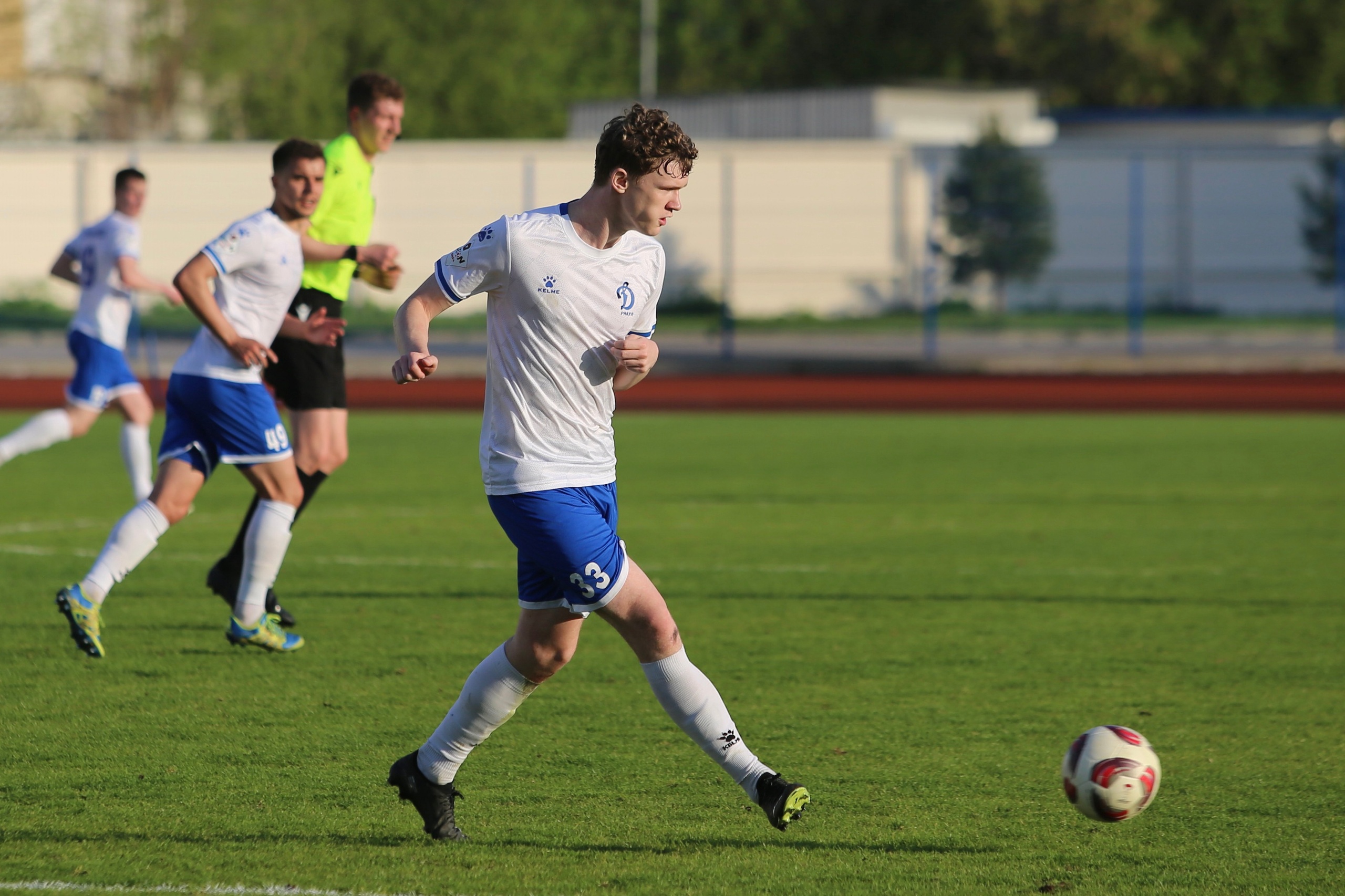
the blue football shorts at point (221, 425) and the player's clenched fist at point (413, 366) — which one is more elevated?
the player's clenched fist at point (413, 366)

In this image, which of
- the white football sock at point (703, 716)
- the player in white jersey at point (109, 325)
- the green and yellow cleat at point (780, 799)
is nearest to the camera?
the green and yellow cleat at point (780, 799)

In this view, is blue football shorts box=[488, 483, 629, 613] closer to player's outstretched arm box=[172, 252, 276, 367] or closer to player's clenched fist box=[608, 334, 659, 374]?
player's clenched fist box=[608, 334, 659, 374]

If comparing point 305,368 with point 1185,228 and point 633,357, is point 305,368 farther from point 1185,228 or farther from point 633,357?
point 1185,228

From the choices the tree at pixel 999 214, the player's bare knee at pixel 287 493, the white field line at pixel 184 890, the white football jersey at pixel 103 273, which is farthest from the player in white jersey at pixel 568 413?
the tree at pixel 999 214

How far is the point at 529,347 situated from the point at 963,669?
10.5 ft

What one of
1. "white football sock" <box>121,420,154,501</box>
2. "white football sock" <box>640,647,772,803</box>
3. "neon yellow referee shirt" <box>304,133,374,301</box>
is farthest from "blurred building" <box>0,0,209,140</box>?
"white football sock" <box>640,647,772,803</box>

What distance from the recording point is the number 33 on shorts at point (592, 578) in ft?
14.2

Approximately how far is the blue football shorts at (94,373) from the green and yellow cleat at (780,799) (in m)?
7.89

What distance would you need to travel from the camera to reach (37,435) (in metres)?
11.5

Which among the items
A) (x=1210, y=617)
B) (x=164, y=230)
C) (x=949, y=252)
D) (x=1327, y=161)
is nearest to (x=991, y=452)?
(x=1210, y=617)

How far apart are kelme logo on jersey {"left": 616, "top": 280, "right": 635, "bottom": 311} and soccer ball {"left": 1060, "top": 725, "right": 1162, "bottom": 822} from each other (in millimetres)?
1794

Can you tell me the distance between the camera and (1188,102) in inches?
2192

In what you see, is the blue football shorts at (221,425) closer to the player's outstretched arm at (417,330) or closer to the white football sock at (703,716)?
the player's outstretched arm at (417,330)

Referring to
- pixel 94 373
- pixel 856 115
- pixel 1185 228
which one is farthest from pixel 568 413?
pixel 856 115
